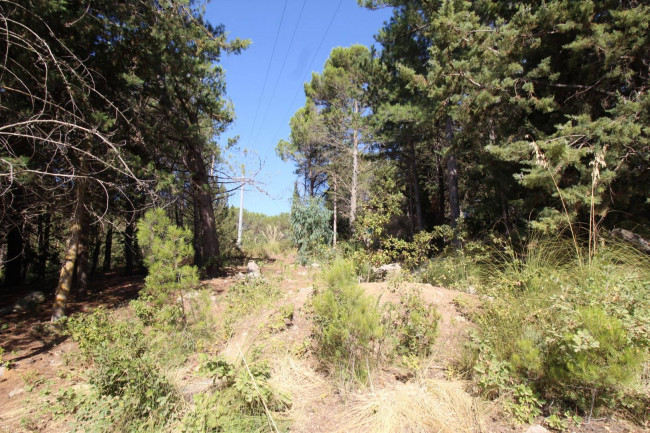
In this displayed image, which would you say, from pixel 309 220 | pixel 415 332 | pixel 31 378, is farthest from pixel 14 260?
pixel 415 332

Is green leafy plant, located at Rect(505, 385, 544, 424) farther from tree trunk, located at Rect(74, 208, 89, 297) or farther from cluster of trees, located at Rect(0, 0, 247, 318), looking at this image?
tree trunk, located at Rect(74, 208, 89, 297)

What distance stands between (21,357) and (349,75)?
16635 millimetres

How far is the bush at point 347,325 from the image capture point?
269cm

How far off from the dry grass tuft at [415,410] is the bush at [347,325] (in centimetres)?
32

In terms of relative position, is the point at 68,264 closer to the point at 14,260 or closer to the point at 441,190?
the point at 14,260

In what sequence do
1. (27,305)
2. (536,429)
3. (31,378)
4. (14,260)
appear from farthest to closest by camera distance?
(14,260)
(27,305)
(31,378)
(536,429)

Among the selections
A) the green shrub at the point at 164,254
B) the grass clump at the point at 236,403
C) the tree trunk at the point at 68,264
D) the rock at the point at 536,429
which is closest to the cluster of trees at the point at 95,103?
the tree trunk at the point at 68,264

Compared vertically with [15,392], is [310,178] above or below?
above

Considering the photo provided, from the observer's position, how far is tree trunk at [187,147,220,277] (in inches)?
344

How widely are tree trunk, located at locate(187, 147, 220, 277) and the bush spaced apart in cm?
645

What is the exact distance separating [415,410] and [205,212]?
320 inches

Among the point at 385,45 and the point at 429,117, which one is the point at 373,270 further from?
the point at 385,45

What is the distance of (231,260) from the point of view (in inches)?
434

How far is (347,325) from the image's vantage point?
107 inches
